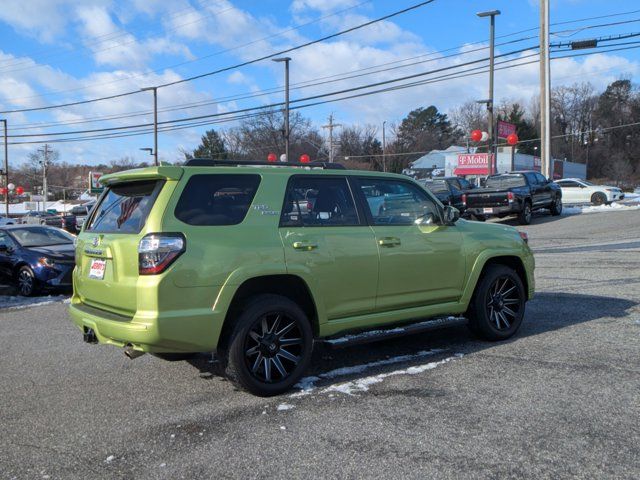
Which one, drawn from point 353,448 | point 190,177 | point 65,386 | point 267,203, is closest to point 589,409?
point 353,448

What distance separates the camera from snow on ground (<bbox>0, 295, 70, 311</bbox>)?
31.7 feet

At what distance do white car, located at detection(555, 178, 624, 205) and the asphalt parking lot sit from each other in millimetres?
25244

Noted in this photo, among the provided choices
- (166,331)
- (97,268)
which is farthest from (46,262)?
(166,331)

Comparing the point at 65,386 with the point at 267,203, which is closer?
the point at 267,203

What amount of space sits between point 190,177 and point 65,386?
7.31 feet

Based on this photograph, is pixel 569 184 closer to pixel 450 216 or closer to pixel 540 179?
pixel 540 179

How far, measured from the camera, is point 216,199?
181 inches

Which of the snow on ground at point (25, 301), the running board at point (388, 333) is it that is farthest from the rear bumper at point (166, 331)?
the snow on ground at point (25, 301)

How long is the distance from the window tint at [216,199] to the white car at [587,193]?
28.8 m

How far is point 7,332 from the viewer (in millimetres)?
7547

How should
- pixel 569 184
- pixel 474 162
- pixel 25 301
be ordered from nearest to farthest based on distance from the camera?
pixel 25 301 < pixel 569 184 < pixel 474 162

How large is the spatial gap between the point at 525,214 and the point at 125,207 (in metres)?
18.6

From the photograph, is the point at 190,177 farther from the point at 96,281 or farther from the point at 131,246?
the point at 96,281

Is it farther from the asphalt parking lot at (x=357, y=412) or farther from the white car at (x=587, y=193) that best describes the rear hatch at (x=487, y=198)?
the asphalt parking lot at (x=357, y=412)
